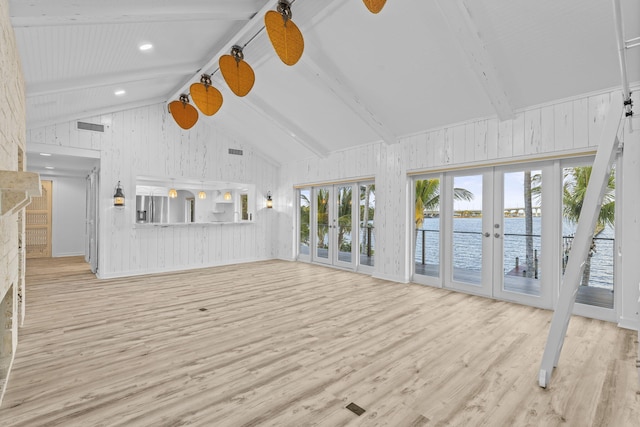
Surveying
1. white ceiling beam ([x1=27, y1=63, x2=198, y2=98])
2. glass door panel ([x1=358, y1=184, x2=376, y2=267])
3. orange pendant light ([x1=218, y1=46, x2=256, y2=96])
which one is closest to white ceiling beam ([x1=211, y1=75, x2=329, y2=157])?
white ceiling beam ([x1=27, y1=63, x2=198, y2=98])

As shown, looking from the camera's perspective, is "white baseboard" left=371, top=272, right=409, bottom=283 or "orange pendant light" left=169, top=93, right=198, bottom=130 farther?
"white baseboard" left=371, top=272, right=409, bottom=283

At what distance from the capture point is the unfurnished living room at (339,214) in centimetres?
216

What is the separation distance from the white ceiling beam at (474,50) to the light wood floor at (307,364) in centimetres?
276

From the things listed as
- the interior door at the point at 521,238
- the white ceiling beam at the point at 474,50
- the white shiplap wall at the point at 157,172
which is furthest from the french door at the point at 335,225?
the white ceiling beam at the point at 474,50

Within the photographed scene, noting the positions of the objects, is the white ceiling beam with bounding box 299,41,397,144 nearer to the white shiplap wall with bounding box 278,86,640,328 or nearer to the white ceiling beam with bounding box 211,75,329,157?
the white shiplap wall with bounding box 278,86,640,328

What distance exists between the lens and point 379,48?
3.90 meters

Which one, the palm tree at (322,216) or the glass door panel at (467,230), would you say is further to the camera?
the palm tree at (322,216)

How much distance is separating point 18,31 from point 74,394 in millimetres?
2898

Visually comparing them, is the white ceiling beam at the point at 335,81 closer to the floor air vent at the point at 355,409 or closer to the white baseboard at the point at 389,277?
the white baseboard at the point at 389,277

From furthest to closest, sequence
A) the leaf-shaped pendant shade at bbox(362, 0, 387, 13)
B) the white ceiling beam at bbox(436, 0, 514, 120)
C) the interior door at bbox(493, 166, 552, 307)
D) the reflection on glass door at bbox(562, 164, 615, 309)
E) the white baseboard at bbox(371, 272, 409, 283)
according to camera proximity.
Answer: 1. the white baseboard at bbox(371, 272, 409, 283)
2. the interior door at bbox(493, 166, 552, 307)
3. the reflection on glass door at bbox(562, 164, 615, 309)
4. the white ceiling beam at bbox(436, 0, 514, 120)
5. the leaf-shaped pendant shade at bbox(362, 0, 387, 13)

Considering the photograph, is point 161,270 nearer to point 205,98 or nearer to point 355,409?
point 205,98

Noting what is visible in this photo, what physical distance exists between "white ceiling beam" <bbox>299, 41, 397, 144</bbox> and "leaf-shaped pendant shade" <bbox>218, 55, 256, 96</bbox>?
1.47 metres

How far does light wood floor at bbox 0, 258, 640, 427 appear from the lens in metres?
1.93

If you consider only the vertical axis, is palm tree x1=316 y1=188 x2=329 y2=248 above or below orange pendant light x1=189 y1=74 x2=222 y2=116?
below
